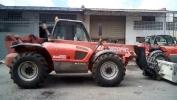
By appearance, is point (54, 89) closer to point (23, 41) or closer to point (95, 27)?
point (23, 41)

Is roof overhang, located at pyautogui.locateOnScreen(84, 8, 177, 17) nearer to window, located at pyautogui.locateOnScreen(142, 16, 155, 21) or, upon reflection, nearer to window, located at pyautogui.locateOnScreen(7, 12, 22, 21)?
window, located at pyautogui.locateOnScreen(142, 16, 155, 21)

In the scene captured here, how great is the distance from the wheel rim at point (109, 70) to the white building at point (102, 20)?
29.5 feet

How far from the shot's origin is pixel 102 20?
1666cm

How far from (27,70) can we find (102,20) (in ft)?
37.6

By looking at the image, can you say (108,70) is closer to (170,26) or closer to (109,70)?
(109,70)

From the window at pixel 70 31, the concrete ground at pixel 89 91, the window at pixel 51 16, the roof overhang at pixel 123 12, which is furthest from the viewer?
the window at pixel 51 16

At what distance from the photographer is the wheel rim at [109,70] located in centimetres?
653

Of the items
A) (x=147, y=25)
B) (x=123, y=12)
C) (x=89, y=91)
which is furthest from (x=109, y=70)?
(x=147, y=25)

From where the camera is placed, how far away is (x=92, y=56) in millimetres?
6637

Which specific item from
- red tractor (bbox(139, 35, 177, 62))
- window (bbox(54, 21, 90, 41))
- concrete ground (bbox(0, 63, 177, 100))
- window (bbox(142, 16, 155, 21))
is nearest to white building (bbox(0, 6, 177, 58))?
window (bbox(142, 16, 155, 21))

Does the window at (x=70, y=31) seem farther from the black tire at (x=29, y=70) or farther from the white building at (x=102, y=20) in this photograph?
the white building at (x=102, y=20)

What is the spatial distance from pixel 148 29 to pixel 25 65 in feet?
43.5

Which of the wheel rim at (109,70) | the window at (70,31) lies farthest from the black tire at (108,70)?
the window at (70,31)

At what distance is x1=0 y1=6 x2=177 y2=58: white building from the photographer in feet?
48.9
